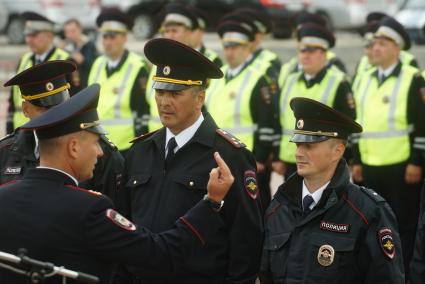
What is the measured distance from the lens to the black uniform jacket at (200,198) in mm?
5168

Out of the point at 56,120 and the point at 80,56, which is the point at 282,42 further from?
the point at 56,120

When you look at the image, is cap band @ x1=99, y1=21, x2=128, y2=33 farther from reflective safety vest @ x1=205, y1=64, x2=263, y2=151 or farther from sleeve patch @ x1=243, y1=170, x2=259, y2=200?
sleeve patch @ x1=243, y1=170, x2=259, y2=200

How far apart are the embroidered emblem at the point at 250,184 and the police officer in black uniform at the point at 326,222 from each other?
14 centimetres

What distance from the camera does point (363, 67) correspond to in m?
12.3

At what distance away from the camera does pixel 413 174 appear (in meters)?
8.55

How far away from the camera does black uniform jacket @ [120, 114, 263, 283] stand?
203 inches

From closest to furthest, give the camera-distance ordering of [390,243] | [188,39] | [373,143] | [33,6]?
[390,243] → [373,143] → [188,39] → [33,6]

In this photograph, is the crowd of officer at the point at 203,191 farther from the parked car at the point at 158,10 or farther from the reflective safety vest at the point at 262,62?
the parked car at the point at 158,10

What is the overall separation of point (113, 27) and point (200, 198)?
5742 millimetres

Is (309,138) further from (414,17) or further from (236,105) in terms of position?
(414,17)

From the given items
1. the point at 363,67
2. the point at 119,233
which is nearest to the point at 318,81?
the point at 363,67

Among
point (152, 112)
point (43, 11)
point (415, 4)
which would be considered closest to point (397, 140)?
point (152, 112)

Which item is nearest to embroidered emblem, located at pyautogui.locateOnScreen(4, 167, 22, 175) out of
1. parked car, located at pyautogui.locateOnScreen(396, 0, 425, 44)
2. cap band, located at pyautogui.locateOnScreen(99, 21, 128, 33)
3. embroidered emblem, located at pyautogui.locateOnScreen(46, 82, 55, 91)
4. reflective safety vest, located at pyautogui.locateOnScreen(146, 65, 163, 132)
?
embroidered emblem, located at pyautogui.locateOnScreen(46, 82, 55, 91)

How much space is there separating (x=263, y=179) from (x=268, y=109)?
74 cm
